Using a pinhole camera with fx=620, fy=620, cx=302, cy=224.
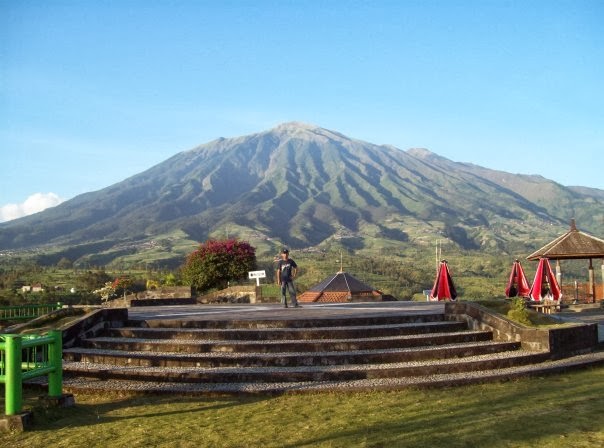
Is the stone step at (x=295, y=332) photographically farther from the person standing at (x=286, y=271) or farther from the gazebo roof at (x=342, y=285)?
the gazebo roof at (x=342, y=285)

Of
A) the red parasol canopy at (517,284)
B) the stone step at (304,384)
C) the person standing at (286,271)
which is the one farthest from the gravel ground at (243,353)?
the red parasol canopy at (517,284)

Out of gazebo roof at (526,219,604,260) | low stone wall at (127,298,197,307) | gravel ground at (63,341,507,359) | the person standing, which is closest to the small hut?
low stone wall at (127,298,197,307)

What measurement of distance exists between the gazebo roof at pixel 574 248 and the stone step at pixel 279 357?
51.2 feet

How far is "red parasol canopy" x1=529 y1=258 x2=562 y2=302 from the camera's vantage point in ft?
64.8

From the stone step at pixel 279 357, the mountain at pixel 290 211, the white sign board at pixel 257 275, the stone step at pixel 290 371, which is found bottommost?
the stone step at pixel 290 371

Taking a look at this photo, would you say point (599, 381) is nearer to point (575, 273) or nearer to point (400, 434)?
point (400, 434)

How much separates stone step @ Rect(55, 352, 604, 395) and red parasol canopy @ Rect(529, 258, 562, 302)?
12095 mm

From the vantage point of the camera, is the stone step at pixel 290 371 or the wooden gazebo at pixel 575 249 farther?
the wooden gazebo at pixel 575 249

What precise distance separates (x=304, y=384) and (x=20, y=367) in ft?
10.7

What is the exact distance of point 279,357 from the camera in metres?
8.49

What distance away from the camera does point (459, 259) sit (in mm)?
91812

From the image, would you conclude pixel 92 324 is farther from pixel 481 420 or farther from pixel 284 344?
pixel 481 420

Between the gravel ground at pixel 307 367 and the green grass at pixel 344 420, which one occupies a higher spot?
the gravel ground at pixel 307 367

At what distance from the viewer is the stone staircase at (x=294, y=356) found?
7.87 metres
